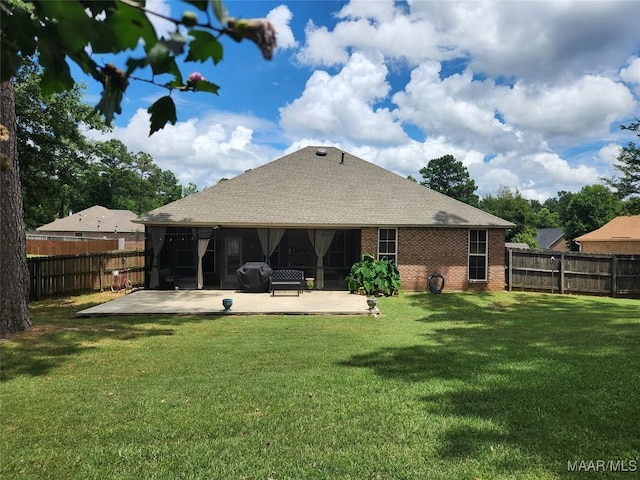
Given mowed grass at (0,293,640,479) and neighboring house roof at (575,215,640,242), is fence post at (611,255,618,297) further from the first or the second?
neighboring house roof at (575,215,640,242)

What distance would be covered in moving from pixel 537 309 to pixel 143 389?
12394 mm

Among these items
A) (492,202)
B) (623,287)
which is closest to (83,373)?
(623,287)

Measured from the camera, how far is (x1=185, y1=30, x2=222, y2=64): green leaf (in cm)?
121

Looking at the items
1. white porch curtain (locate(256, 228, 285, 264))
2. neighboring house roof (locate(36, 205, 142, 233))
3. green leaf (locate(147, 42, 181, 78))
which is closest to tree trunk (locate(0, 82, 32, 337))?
white porch curtain (locate(256, 228, 285, 264))

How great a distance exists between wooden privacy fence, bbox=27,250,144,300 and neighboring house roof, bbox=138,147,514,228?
105 inches

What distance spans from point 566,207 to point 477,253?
62.1m

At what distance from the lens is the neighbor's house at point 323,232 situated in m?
17.8

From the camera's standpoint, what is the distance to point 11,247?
965 centimetres

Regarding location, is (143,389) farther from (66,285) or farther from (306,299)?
(66,285)

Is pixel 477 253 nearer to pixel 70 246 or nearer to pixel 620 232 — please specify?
pixel 620 232

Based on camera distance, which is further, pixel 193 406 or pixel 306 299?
pixel 306 299

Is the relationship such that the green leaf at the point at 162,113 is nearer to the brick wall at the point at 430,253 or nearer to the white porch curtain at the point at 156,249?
the brick wall at the point at 430,253

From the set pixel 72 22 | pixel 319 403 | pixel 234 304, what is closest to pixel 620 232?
pixel 234 304

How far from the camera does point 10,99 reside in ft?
30.3
